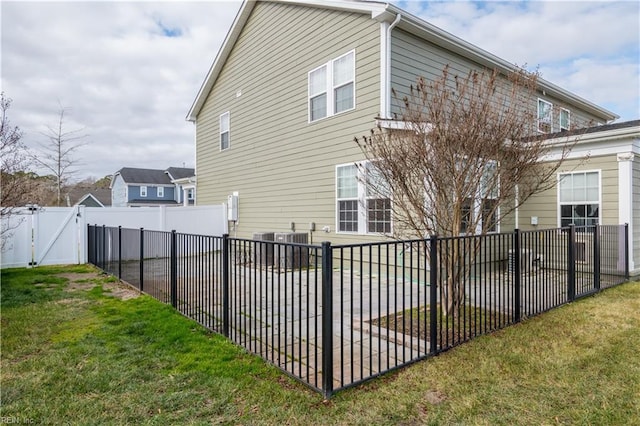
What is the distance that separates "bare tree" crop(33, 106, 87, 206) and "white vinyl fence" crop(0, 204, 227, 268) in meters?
12.3

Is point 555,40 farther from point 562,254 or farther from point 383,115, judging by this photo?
point 562,254

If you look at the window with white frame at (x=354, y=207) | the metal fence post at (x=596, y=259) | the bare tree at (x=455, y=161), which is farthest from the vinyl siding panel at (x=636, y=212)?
the window with white frame at (x=354, y=207)

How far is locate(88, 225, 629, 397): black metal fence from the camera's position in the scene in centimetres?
326

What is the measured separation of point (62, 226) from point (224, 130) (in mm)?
6113

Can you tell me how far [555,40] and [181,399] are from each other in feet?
45.9

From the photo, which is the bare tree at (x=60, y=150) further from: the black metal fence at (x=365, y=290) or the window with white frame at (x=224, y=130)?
the black metal fence at (x=365, y=290)

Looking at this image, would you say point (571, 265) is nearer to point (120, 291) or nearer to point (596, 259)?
point (596, 259)

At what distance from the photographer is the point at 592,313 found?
503cm

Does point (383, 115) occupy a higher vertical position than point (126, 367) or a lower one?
higher

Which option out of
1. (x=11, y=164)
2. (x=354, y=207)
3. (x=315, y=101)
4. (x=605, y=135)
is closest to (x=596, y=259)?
(x=605, y=135)

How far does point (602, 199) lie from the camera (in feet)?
25.0

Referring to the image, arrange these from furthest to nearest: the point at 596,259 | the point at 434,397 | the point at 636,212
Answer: the point at 636,212 → the point at 596,259 → the point at 434,397

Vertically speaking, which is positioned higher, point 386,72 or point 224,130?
point 224,130

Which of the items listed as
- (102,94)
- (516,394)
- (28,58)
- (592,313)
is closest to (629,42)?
(592,313)
